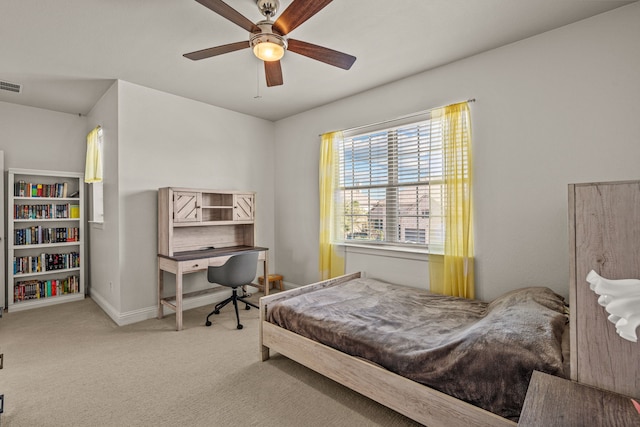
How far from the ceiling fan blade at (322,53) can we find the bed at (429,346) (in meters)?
1.94

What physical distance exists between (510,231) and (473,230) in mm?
302

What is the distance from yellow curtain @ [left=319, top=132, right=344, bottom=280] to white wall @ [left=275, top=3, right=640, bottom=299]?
101 cm

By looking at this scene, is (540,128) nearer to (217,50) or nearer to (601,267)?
(601,267)

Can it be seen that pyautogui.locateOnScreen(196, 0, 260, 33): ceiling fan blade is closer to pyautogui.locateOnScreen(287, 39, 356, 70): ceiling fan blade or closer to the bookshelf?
pyautogui.locateOnScreen(287, 39, 356, 70): ceiling fan blade

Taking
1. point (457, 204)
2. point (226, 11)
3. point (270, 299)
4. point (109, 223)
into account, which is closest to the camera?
point (226, 11)

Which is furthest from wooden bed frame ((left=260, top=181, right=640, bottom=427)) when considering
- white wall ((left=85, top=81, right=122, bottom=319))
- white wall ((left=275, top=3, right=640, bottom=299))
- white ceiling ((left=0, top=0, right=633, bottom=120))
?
white wall ((left=85, top=81, right=122, bottom=319))

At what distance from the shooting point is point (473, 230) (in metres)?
2.87

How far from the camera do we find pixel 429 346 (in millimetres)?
1808

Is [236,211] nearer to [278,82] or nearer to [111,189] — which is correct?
[111,189]

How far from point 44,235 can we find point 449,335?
5155 mm

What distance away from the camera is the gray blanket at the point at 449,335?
1.47 metres

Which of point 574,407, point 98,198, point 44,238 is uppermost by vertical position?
point 98,198

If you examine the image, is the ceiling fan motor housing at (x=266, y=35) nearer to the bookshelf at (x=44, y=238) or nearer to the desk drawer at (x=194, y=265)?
the desk drawer at (x=194, y=265)

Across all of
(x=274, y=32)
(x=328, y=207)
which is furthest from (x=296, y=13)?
(x=328, y=207)
